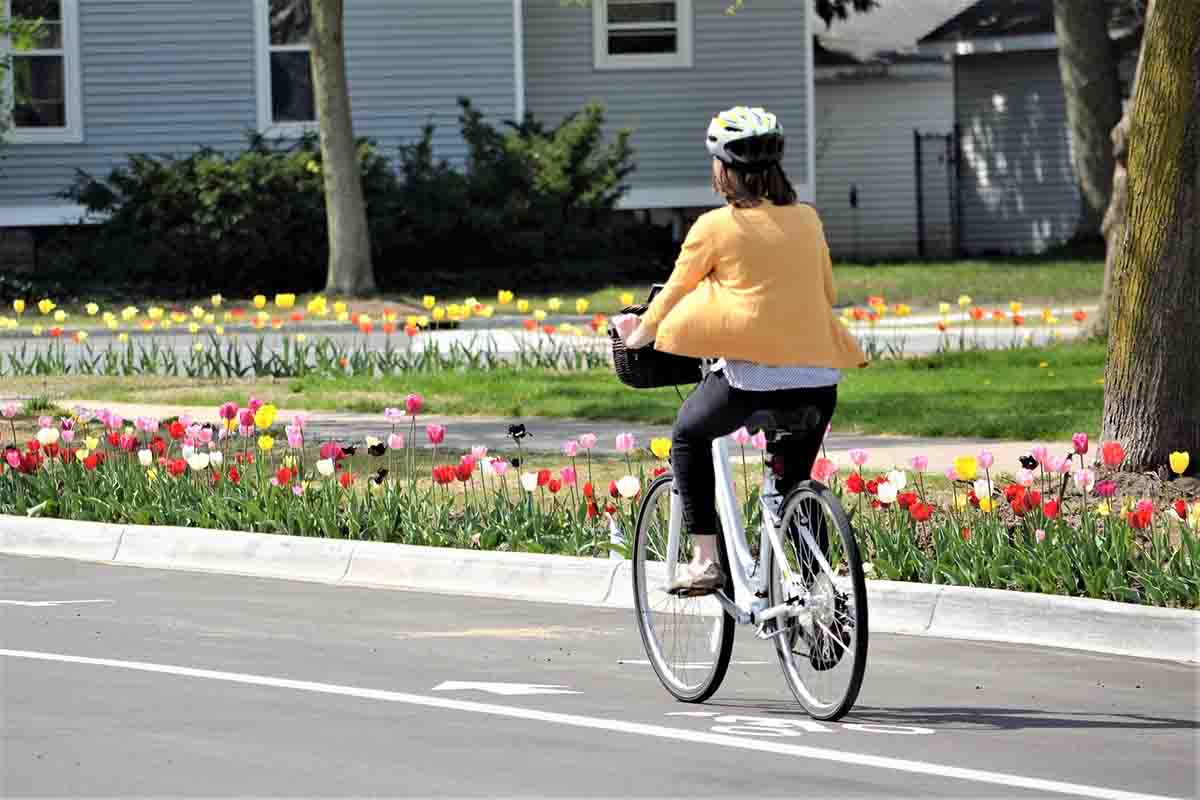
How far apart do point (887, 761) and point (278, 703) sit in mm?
2115

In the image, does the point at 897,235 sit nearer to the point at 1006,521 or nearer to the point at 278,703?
the point at 1006,521

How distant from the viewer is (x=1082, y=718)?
7.63m

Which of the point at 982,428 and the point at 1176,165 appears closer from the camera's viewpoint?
the point at 1176,165

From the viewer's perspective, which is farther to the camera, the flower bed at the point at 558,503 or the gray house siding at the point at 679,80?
the gray house siding at the point at 679,80

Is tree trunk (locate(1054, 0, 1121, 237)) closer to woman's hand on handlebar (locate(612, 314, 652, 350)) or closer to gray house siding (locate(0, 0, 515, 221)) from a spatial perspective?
gray house siding (locate(0, 0, 515, 221))

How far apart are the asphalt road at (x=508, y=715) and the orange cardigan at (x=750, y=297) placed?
46.6 inches

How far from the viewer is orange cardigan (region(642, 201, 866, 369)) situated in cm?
741

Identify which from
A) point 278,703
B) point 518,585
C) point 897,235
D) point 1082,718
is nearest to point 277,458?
point 518,585

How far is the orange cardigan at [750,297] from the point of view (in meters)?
7.41

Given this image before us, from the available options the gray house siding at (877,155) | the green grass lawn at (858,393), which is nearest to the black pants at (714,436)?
the green grass lawn at (858,393)

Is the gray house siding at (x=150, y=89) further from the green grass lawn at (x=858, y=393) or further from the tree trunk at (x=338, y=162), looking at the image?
the green grass lawn at (x=858, y=393)

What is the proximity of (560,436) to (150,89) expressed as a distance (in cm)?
2118

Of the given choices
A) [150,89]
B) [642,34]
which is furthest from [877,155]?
[150,89]

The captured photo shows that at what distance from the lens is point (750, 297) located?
7434 mm
